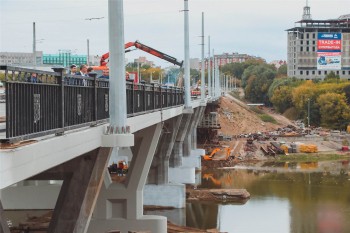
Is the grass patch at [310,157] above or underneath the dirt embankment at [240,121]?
underneath

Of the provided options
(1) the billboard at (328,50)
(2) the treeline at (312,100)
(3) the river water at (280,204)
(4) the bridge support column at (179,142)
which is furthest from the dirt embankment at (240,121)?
(4) the bridge support column at (179,142)

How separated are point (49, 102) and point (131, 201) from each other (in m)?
13.4

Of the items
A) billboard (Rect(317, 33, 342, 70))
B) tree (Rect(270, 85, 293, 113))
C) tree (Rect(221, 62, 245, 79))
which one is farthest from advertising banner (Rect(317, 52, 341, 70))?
tree (Rect(221, 62, 245, 79))

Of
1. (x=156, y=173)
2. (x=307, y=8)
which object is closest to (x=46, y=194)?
(x=156, y=173)

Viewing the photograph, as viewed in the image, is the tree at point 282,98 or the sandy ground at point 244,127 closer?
the sandy ground at point 244,127

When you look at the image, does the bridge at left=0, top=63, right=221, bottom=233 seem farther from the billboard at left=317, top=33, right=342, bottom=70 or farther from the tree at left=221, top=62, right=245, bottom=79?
the tree at left=221, top=62, right=245, bottom=79

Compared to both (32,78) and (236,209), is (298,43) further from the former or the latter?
(32,78)

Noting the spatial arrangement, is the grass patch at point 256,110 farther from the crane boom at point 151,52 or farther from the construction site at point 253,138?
the crane boom at point 151,52

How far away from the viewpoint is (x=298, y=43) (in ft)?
484

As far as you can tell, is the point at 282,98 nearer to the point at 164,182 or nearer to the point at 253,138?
the point at 253,138

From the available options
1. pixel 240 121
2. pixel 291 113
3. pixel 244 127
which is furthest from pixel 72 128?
pixel 291 113

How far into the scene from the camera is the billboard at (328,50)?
456 ft

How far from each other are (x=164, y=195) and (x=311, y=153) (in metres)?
40.5

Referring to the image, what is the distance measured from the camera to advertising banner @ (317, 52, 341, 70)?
139m
